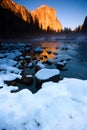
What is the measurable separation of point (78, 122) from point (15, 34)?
63208 millimetres

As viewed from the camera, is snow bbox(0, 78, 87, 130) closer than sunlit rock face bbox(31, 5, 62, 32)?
Yes

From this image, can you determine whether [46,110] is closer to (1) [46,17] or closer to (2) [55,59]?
(2) [55,59]

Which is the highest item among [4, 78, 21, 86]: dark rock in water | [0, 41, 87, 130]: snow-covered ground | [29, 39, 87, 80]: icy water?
[0, 41, 87, 130]: snow-covered ground

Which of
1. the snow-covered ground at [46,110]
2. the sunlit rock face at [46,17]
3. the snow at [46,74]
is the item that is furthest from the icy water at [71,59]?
the sunlit rock face at [46,17]

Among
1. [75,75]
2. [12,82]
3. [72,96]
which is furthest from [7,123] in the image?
[75,75]

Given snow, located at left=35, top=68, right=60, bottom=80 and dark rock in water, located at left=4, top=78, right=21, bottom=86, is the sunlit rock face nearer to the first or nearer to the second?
snow, located at left=35, top=68, right=60, bottom=80

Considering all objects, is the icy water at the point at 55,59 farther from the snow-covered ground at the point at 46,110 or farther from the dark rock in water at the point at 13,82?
the snow-covered ground at the point at 46,110

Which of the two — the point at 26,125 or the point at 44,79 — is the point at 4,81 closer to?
the point at 44,79

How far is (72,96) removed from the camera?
5.73 m

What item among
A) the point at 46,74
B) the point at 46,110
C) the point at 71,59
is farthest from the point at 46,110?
the point at 71,59

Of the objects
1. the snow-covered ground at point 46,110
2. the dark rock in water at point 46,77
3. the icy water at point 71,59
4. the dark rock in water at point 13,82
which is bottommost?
the icy water at point 71,59

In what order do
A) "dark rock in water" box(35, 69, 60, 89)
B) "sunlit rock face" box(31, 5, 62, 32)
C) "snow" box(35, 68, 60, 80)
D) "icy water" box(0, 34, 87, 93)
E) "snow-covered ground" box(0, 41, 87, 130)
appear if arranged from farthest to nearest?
1. "sunlit rock face" box(31, 5, 62, 32)
2. "icy water" box(0, 34, 87, 93)
3. "snow" box(35, 68, 60, 80)
4. "dark rock in water" box(35, 69, 60, 89)
5. "snow-covered ground" box(0, 41, 87, 130)

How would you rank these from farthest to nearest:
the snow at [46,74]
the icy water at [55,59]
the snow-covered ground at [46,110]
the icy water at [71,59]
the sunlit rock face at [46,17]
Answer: the sunlit rock face at [46,17]
the icy water at [71,59]
the icy water at [55,59]
the snow at [46,74]
the snow-covered ground at [46,110]

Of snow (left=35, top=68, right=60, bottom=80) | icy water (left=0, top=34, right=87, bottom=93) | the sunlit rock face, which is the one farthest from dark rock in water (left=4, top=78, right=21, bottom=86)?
the sunlit rock face
